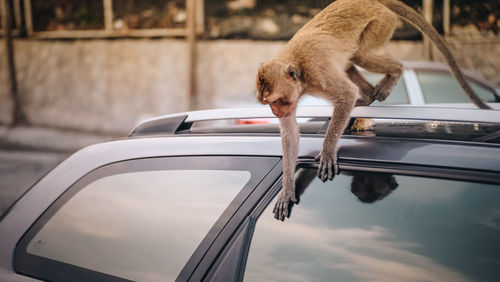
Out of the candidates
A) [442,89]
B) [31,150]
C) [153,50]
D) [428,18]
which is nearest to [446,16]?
[428,18]

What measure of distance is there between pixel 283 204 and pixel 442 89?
4418 millimetres

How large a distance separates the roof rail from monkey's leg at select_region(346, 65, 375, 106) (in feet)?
1.28

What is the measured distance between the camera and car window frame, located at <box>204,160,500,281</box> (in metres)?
1.37

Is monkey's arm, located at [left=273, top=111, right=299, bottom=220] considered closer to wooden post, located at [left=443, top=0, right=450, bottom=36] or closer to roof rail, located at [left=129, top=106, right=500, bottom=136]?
roof rail, located at [left=129, top=106, right=500, bottom=136]

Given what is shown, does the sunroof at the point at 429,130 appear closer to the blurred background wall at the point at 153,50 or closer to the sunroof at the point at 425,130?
the sunroof at the point at 425,130

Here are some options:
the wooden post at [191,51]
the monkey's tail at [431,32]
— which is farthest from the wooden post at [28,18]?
the monkey's tail at [431,32]

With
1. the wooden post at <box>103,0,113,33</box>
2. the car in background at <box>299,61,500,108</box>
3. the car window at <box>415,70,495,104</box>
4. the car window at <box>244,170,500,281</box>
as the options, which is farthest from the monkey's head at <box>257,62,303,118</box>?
the wooden post at <box>103,0,113,33</box>

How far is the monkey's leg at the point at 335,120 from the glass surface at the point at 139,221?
26cm

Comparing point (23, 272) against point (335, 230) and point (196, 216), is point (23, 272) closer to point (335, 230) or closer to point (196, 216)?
point (196, 216)

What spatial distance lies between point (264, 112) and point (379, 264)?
0.84 metres

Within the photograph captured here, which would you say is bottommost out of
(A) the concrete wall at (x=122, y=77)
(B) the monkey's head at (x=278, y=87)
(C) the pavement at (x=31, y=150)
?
(C) the pavement at (x=31, y=150)

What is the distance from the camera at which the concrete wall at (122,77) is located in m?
9.17

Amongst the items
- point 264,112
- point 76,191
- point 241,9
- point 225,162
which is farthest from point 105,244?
point 241,9

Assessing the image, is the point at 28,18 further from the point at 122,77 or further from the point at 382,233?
the point at 382,233
